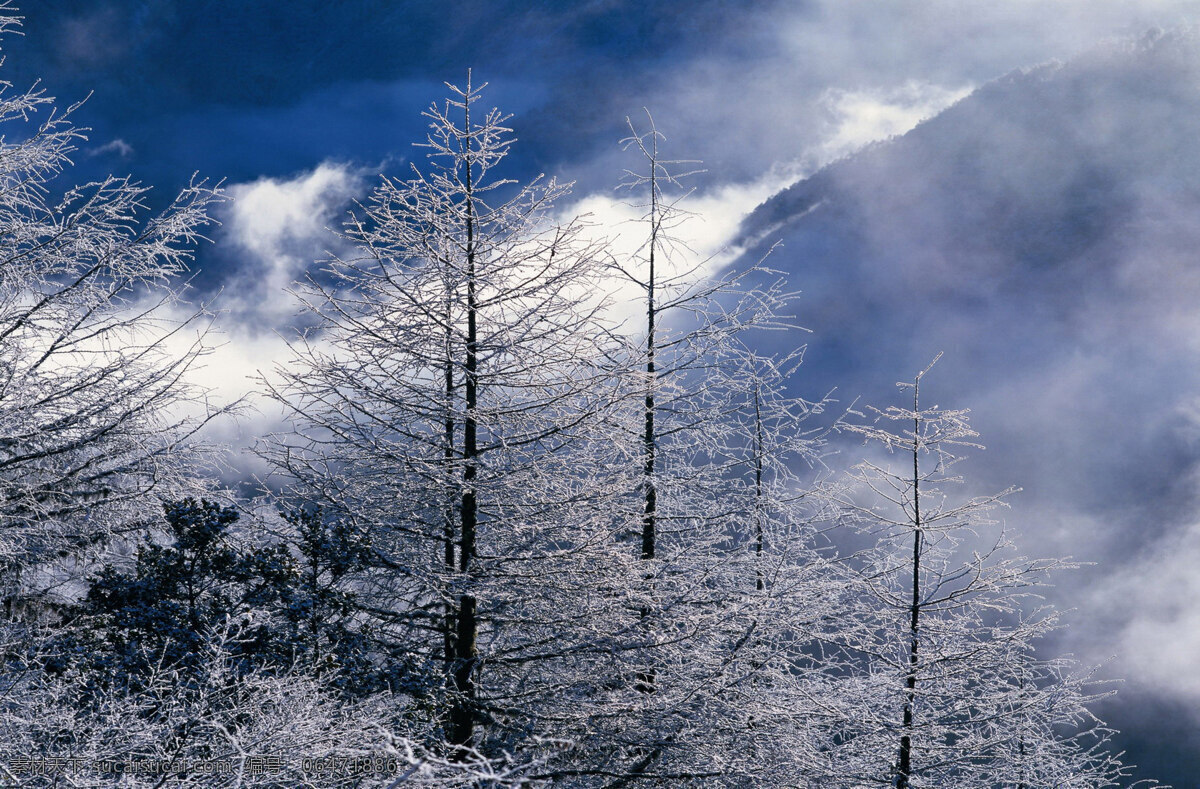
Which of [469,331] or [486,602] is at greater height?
[469,331]

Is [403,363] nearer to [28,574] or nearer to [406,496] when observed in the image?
[406,496]

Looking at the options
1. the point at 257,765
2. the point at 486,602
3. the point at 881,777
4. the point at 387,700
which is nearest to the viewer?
the point at 257,765

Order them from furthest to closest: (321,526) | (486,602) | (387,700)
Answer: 1. (321,526)
2. (486,602)
3. (387,700)

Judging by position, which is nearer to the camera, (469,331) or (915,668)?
(469,331)

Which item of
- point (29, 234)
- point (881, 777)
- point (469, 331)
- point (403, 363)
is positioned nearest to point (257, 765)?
point (403, 363)

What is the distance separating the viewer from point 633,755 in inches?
272

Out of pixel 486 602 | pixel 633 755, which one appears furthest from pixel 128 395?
pixel 633 755

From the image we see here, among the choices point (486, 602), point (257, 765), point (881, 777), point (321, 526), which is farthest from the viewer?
point (881, 777)

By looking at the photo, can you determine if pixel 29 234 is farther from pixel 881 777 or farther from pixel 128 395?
pixel 881 777

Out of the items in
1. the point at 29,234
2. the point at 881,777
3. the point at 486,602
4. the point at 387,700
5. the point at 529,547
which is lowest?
the point at 881,777

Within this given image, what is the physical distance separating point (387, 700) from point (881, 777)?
533 centimetres

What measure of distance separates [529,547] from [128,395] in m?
4.44

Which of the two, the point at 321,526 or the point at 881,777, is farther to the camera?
the point at 881,777

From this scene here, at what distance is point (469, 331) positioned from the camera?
6.78 m
